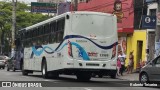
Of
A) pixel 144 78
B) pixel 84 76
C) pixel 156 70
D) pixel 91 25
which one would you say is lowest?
pixel 84 76

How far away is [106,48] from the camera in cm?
2189

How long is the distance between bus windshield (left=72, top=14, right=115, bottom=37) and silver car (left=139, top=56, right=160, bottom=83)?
8.44ft

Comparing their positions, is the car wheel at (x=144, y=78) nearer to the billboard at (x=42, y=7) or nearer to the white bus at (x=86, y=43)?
the white bus at (x=86, y=43)

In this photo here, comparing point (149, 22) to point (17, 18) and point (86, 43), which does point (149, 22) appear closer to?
point (86, 43)

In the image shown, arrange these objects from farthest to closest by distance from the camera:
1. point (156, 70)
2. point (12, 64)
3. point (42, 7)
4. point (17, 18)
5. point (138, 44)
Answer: point (17, 18) → point (42, 7) → point (12, 64) → point (138, 44) → point (156, 70)

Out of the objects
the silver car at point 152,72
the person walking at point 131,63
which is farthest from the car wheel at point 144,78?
the person walking at point 131,63

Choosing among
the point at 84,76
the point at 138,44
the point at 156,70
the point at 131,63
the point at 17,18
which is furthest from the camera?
the point at 17,18

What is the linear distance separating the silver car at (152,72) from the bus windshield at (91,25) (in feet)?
8.44

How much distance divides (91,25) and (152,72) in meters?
3.75

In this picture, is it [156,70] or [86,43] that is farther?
[86,43]

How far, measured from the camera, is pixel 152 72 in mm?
20859

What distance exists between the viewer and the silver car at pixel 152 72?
20.5 metres

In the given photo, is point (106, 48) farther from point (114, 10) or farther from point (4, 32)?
point (4, 32)

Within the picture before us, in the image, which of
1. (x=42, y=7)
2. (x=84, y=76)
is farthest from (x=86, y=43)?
(x=42, y=7)
